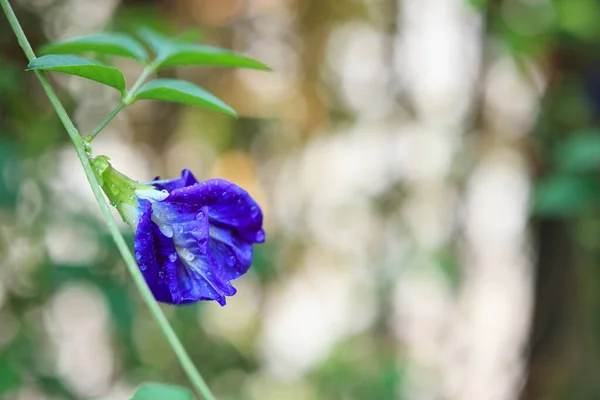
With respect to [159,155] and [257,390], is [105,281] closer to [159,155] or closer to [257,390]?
[159,155]

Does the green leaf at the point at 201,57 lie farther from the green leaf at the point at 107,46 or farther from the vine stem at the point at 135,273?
the vine stem at the point at 135,273

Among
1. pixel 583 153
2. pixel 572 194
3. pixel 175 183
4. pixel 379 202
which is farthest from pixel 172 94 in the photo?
pixel 379 202

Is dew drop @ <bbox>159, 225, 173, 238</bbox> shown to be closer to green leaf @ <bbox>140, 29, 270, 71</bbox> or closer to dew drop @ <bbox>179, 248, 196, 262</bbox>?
dew drop @ <bbox>179, 248, 196, 262</bbox>

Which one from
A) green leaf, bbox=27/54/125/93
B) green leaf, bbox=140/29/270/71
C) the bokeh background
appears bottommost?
the bokeh background

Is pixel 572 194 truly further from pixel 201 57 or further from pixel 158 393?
pixel 158 393

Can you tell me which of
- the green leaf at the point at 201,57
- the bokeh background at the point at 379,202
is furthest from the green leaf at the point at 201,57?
the bokeh background at the point at 379,202

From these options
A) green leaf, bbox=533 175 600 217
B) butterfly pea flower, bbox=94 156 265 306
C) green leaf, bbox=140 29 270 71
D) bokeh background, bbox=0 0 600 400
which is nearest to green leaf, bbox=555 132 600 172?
green leaf, bbox=533 175 600 217

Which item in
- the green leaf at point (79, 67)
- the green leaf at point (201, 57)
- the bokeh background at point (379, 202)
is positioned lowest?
the bokeh background at point (379, 202)

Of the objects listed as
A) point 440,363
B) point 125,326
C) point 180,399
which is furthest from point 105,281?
point 440,363
